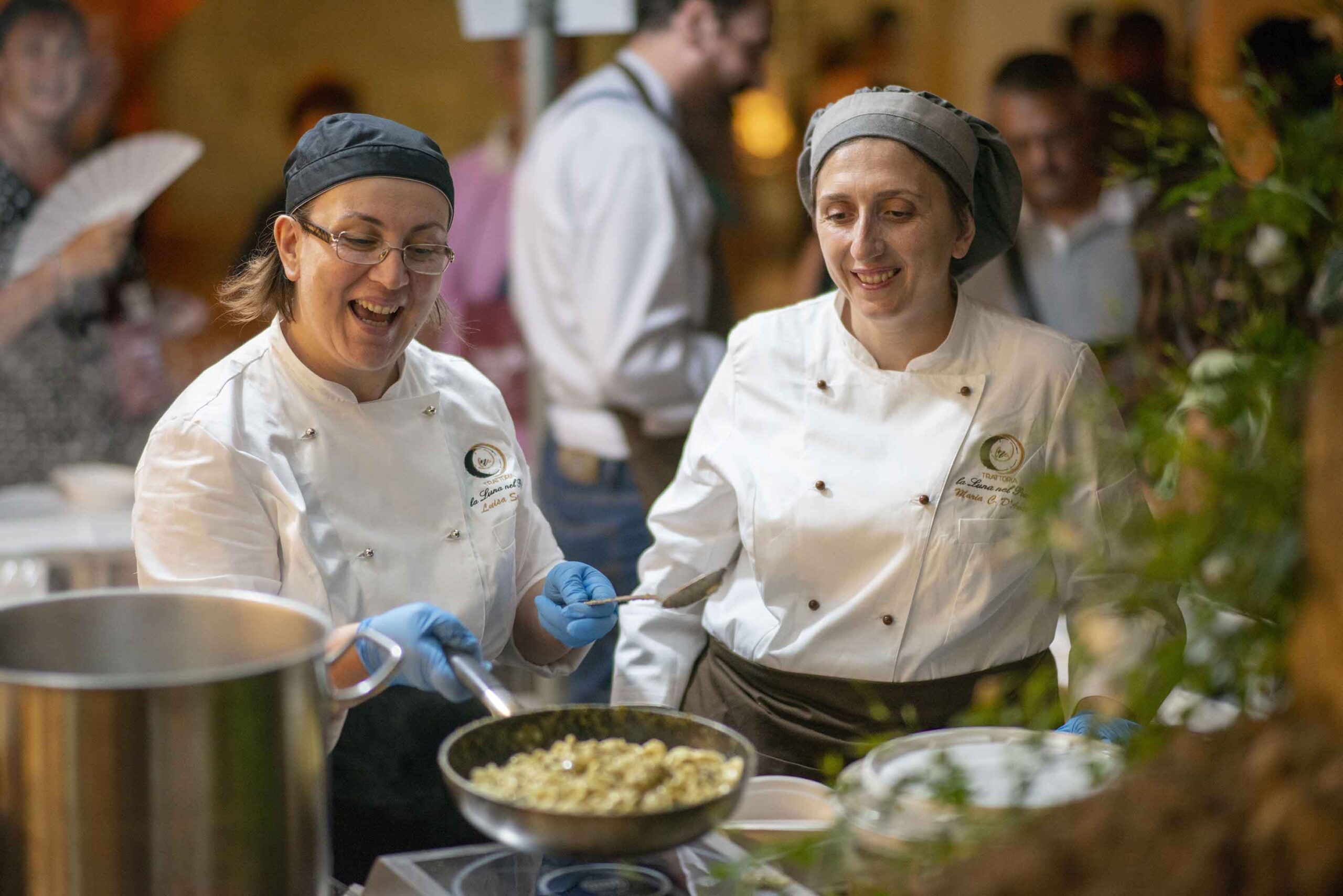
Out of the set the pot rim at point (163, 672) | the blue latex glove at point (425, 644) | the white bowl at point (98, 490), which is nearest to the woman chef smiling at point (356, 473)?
the blue latex glove at point (425, 644)

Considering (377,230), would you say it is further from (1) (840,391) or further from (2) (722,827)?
(2) (722,827)

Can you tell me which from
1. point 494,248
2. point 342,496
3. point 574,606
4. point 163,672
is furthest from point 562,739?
→ point 494,248

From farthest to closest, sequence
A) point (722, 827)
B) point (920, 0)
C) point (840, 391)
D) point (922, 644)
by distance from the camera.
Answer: point (920, 0), point (840, 391), point (922, 644), point (722, 827)

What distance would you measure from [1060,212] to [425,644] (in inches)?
126

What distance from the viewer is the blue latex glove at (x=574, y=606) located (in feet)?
6.07

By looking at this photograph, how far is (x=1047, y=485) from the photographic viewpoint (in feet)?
2.85

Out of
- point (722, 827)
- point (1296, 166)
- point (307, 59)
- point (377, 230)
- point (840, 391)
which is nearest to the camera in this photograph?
point (1296, 166)

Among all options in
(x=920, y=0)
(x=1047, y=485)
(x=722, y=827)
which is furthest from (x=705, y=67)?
(x=1047, y=485)

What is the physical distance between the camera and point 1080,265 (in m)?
4.08

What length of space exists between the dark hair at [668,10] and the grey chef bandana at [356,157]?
211 centimetres

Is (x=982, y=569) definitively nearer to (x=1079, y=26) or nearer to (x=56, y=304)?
(x=56, y=304)

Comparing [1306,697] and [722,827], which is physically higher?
[1306,697]

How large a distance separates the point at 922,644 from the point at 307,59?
3339 mm

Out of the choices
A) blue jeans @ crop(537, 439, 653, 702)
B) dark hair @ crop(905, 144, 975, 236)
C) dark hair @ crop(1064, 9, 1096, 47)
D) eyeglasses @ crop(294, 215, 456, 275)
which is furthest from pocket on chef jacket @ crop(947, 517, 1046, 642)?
dark hair @ crop(1064, 9, 1096, 47)
